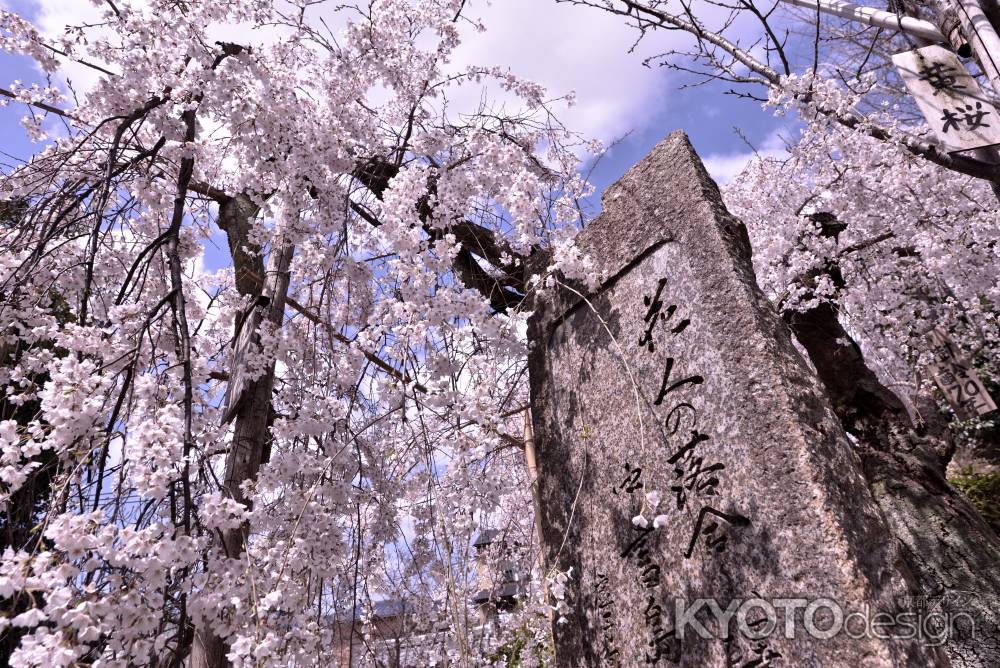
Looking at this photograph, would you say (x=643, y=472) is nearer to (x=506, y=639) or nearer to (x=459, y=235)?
(x=459, y=235)

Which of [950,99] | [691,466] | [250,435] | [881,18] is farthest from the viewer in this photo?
[881,18]

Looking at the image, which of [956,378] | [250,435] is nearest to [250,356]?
[250,435]

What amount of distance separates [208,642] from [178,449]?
3.75 ft

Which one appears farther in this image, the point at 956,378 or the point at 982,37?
the point at 956,378

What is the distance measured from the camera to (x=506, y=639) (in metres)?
4.07

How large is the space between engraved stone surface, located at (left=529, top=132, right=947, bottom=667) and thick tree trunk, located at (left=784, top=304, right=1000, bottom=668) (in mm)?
1522

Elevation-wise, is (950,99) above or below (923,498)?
above

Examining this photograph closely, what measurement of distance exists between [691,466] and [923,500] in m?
2.88

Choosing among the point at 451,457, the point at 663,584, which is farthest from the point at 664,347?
the point at 451,457

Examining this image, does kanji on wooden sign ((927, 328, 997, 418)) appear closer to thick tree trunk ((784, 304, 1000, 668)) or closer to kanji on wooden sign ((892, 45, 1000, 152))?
thick tree trunk ((784, 304, 1000, 668))

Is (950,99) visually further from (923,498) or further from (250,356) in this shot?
(250,356)

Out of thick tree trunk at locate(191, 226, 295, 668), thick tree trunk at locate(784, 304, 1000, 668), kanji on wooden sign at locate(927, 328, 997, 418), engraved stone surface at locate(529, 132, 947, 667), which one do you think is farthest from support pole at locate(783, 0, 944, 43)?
thick tree trunk at locate(191, 226, 295, 668)

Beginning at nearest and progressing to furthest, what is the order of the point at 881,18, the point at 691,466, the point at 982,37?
the point at 691,466, the point at 982,37, the point at 881,18

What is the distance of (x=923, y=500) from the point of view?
11.9 ft
